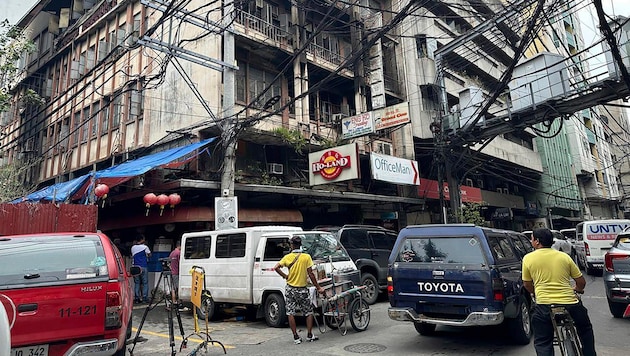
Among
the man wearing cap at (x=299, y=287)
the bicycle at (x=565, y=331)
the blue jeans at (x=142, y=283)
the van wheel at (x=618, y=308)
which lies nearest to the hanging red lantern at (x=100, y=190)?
the blue jeans at (x=142, y=283)

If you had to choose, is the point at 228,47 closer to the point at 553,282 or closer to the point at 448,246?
the point at 448,246

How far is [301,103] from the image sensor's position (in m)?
17.7

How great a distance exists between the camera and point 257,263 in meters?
8.87

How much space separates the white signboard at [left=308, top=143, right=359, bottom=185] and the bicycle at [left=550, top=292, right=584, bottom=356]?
11.1m

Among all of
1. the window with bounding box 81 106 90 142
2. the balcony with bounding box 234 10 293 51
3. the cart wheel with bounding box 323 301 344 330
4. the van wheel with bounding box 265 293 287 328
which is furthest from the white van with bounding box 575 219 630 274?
the window with bounding box 81 106 90 142

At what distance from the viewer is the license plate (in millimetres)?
3765

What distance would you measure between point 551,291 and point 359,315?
3.92m

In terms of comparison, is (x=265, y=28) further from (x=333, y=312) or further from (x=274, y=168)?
(x=333, y=312)

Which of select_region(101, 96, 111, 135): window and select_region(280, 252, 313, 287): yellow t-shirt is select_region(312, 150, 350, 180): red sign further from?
select_region(101, 96, 111, 135): window

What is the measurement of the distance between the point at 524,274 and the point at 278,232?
5546 millimetres

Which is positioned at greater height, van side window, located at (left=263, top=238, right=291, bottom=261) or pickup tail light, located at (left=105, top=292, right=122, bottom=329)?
van side window, located at (left=263, top=238, right=291, bottom=261)

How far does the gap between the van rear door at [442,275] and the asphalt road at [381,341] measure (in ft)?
2.19

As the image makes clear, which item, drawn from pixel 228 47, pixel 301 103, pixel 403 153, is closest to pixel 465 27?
pixel 403 153

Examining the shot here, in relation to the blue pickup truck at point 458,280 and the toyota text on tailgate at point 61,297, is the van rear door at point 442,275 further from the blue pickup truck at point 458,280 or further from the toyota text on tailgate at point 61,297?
the toyota text on tailgate at point 61,297
